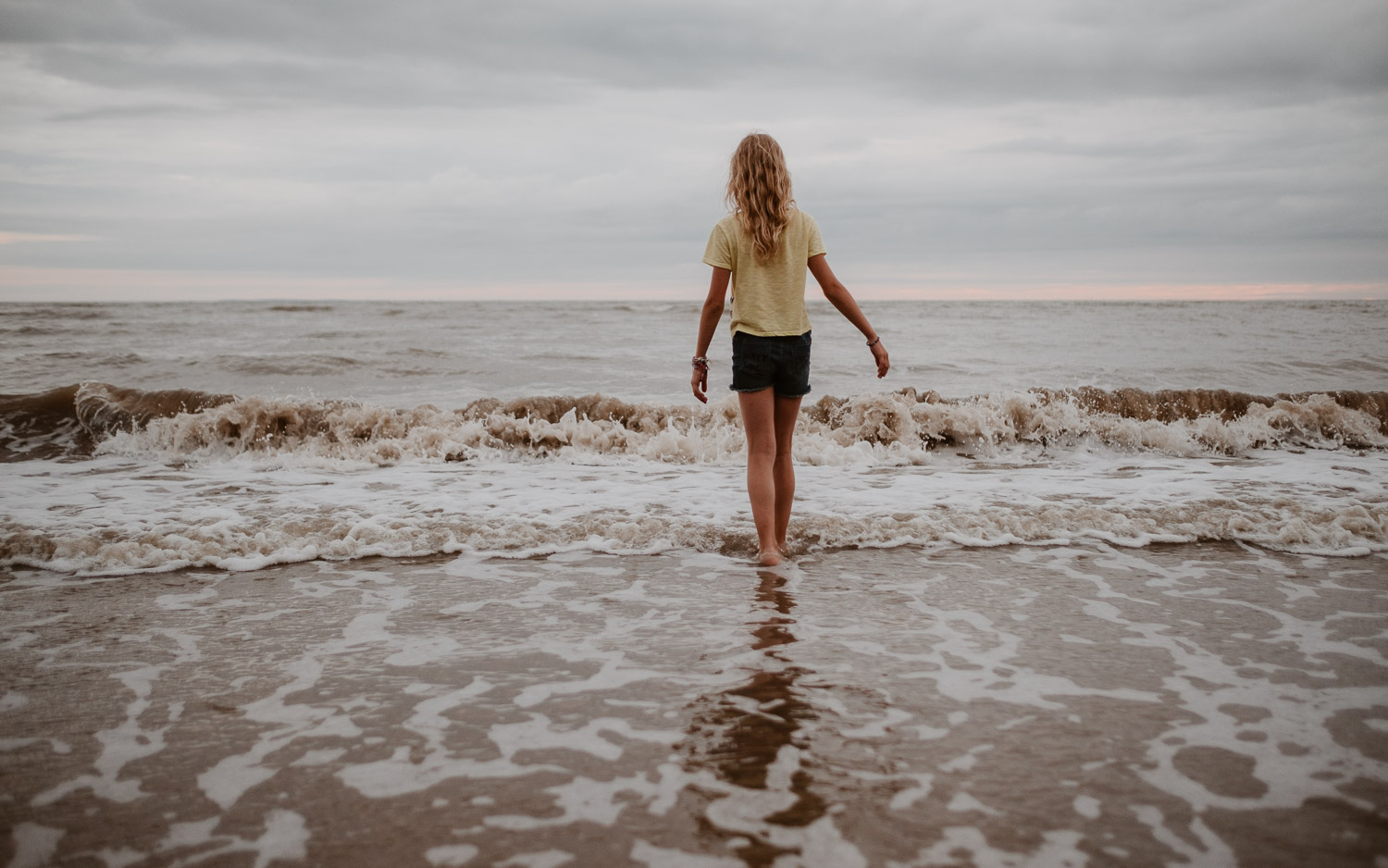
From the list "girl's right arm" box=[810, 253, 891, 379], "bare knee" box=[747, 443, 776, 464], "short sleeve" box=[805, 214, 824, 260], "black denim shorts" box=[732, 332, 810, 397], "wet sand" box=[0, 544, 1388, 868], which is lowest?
"wet sand" box=[0, 544, 1388, 868]

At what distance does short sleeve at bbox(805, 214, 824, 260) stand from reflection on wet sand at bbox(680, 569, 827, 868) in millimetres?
2308

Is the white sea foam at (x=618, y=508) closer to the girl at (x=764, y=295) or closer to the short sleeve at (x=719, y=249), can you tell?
the girl at (x=764, y=295)

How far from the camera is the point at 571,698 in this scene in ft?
10.4

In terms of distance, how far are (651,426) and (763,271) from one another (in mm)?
5597

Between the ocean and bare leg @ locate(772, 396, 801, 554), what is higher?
bare leg @ locate(772, 396, 801, 554)

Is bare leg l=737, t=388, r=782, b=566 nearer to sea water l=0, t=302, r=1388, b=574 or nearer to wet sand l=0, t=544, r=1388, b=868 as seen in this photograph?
wet sand l=0, t=544, r=1388, b=868

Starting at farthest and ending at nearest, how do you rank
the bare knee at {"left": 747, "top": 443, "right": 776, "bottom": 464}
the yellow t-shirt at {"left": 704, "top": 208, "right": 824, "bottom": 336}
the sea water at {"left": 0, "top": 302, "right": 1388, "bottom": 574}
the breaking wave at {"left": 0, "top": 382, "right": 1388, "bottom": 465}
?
1. the breaking wave at {"left": 0, "top": 382, "right": 1388, "bottom": 465}
2. the sea water at {"left": 0, "top": 302, "right": 1388, "bottom": 574}
3. the bare knee at {"left": 747, "top": 443, "right": 776, "bottom": 464}
4. the yellow t-shirt at {"left": 704, "top": 208, "right": 824, "bottom": 336}

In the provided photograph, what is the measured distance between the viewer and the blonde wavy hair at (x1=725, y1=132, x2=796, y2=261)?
14.8 ft

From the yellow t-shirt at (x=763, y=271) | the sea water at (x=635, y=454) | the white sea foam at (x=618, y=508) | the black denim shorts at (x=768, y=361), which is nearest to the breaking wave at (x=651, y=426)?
the sea water at (x=635, y=454)

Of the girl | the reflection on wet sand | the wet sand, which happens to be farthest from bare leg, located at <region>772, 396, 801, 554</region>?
the reflection on wet sand

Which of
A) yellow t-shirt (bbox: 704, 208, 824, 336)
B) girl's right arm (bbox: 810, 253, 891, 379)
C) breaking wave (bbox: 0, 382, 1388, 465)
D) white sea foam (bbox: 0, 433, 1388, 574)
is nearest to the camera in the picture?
yellow t-shirt (bbox: 704, 208, 824, 336)

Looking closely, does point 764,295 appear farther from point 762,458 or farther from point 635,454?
point 635,454

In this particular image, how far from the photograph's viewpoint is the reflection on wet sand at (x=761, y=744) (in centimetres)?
230

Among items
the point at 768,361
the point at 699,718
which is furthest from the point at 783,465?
the point at 699,718
